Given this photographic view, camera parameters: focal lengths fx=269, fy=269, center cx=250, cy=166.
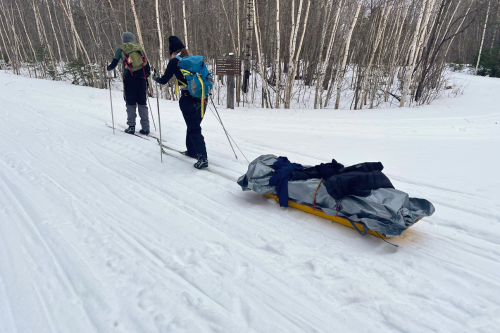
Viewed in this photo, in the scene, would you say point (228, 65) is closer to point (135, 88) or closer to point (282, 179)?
point (135, 88)

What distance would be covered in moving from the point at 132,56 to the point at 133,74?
0.35 m

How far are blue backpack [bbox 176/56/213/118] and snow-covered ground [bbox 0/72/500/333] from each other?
3.97 feet

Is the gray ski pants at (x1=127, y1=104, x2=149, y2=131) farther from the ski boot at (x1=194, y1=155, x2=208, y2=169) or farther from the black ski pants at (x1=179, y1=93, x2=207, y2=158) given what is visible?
the ski boot at (x1=194, y1=155, x2=208, y2=169)

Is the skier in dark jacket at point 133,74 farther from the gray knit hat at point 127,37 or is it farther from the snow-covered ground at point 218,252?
the snow-covered ground at point 218,252

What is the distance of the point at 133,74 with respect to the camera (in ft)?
18.1

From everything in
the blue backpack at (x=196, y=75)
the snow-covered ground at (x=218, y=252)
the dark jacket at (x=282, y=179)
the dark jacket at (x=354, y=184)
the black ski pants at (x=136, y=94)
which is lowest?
the snow-covered ground at (x=218, y=252)

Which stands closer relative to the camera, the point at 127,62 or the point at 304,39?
the point at 127,62

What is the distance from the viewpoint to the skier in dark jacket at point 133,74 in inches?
209

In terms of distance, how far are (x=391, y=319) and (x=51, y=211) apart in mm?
3381

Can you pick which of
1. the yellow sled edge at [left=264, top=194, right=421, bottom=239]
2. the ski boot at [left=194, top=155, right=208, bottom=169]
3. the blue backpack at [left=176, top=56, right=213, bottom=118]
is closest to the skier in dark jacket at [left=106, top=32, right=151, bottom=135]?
the blue backpack at [left=176, top=56, right=213, bottom=118]

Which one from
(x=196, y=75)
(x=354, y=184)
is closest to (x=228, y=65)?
(x=196, y=75)

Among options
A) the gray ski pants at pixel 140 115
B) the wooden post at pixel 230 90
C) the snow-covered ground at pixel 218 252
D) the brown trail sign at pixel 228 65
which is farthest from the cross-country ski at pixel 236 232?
the wooden post at pixel 230 90

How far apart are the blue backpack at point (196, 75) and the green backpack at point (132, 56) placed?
196 cm

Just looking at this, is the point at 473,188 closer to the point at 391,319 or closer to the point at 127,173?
the point at 391,319
